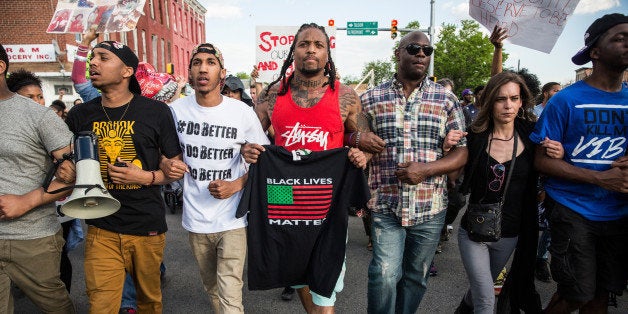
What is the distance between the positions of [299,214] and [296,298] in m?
1.69

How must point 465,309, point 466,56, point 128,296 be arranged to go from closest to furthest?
point 465,309, point 128,296, point 466,56

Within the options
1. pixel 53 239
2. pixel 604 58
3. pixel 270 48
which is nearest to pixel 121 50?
pixel 53 239

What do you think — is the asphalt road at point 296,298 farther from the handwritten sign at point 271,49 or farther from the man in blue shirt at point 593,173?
the handwritten sign at point 271,49

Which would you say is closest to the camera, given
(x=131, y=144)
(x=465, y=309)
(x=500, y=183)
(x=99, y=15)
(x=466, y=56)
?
(x=131, y=144)

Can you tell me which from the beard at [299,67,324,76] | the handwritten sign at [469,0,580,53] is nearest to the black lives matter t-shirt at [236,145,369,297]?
the beard at [299,67,324,76]

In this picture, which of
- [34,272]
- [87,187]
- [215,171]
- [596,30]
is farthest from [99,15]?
[596,30]

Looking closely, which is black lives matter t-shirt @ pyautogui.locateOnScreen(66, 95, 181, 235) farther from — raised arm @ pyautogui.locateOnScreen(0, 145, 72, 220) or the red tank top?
the red tank top

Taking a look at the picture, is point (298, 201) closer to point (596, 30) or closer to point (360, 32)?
point (596, 30)

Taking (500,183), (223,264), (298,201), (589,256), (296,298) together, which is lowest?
(296,298)

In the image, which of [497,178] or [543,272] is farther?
[543,272]

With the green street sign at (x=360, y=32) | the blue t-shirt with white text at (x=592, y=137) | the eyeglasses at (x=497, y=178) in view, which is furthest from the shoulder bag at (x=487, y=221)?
the green street sign at (x=360, y=32)

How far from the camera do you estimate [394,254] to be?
3043 millimetres

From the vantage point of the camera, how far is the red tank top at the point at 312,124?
295 cm

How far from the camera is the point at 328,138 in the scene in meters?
2.97
